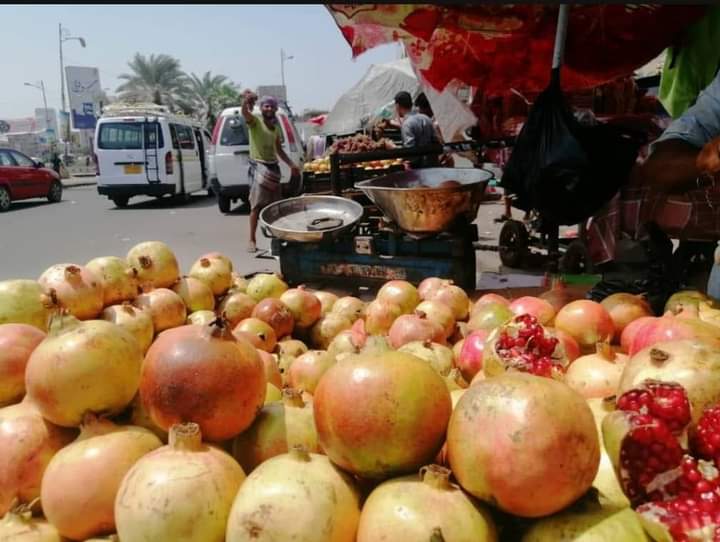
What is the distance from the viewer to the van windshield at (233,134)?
13102 millimetres

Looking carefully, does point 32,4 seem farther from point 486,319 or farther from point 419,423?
point 486,319

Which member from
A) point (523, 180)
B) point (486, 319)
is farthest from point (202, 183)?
point (486, 319)

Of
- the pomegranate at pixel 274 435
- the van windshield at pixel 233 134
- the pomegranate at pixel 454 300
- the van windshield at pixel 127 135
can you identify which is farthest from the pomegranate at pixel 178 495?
the van windshield at pixel 127 135

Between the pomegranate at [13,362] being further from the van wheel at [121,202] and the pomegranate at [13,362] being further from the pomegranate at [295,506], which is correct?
the van wheel at [121,202]

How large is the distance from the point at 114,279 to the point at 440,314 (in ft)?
4.80

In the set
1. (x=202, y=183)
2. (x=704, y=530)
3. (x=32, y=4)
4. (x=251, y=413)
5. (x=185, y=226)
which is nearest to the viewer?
(x=704, y=530)

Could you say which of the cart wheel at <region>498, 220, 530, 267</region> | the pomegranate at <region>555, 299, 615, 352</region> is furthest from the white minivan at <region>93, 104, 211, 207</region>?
the pomegranate at <region>555, 299, 615, 352</region>

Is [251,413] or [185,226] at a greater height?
[251,413]

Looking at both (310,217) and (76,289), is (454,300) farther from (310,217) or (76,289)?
(310,217)

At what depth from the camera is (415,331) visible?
248cm

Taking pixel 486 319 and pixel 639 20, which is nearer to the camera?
pixel 486 319

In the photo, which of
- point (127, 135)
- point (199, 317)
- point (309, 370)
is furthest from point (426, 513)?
point (127, 135)

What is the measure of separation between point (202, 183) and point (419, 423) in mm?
17156

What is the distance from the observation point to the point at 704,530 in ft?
3.53
